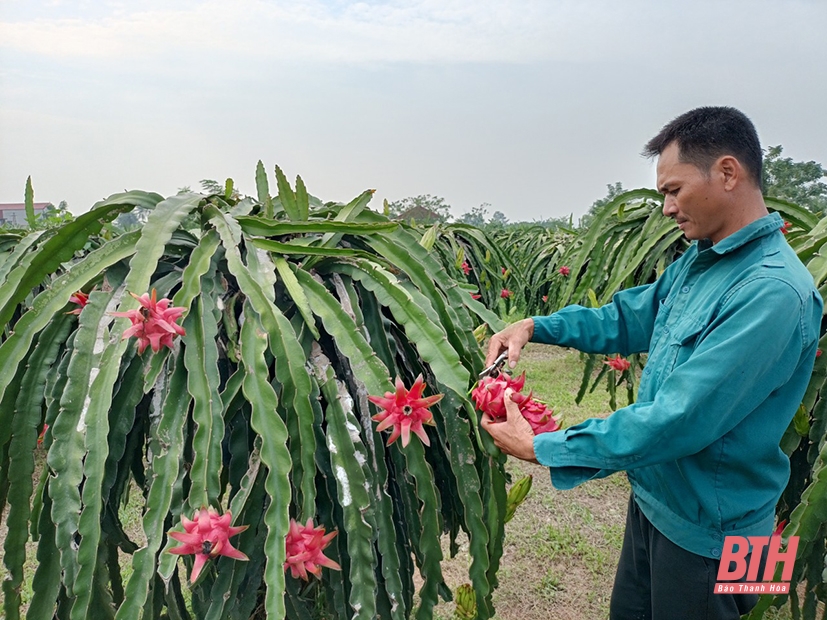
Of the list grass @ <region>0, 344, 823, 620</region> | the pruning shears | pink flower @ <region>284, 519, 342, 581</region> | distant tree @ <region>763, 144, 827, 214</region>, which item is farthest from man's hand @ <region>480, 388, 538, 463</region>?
distant tree @ <region>763, 144, 827, 214</region>

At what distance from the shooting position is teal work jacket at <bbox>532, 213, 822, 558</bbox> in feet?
3.92

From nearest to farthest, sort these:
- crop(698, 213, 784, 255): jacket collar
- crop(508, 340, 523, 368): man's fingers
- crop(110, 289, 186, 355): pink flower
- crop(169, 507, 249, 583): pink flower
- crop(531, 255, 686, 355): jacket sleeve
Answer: crop(169, 507, 249, 583): pink flower → crop(110, 289, 186, 355): pink flower → crop(698, 213, 784, 255): jacket collar → crop(508, 340, 523, 368): man's fingers → crop(531, 255, 686, 355): jacket sleeve

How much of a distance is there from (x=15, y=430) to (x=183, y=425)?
394mm

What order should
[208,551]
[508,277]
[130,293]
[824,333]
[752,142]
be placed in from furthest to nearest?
[508,277], [824,333], [752,142], [130,293], [208,551]

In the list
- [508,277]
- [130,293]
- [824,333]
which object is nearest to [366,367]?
[130,293]

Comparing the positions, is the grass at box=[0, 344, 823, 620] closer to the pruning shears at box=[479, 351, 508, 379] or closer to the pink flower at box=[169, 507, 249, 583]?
the pruning shears at box=[479, 351, 508, 379]

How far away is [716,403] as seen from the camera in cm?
119

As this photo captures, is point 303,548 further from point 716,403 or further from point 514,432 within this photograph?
point 716,403

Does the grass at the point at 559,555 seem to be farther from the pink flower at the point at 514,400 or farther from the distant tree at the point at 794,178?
the distant tree at the point at 794,178

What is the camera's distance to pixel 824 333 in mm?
1741

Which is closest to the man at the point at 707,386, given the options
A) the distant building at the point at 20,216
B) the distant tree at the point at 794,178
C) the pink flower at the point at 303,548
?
the pink flower at the point at 303,548

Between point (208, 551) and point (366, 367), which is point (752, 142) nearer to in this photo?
point (366, 367)

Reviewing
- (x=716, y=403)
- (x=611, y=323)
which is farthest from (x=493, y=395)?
(x=611, y=323)

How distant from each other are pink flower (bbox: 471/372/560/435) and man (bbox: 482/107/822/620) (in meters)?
0.03
